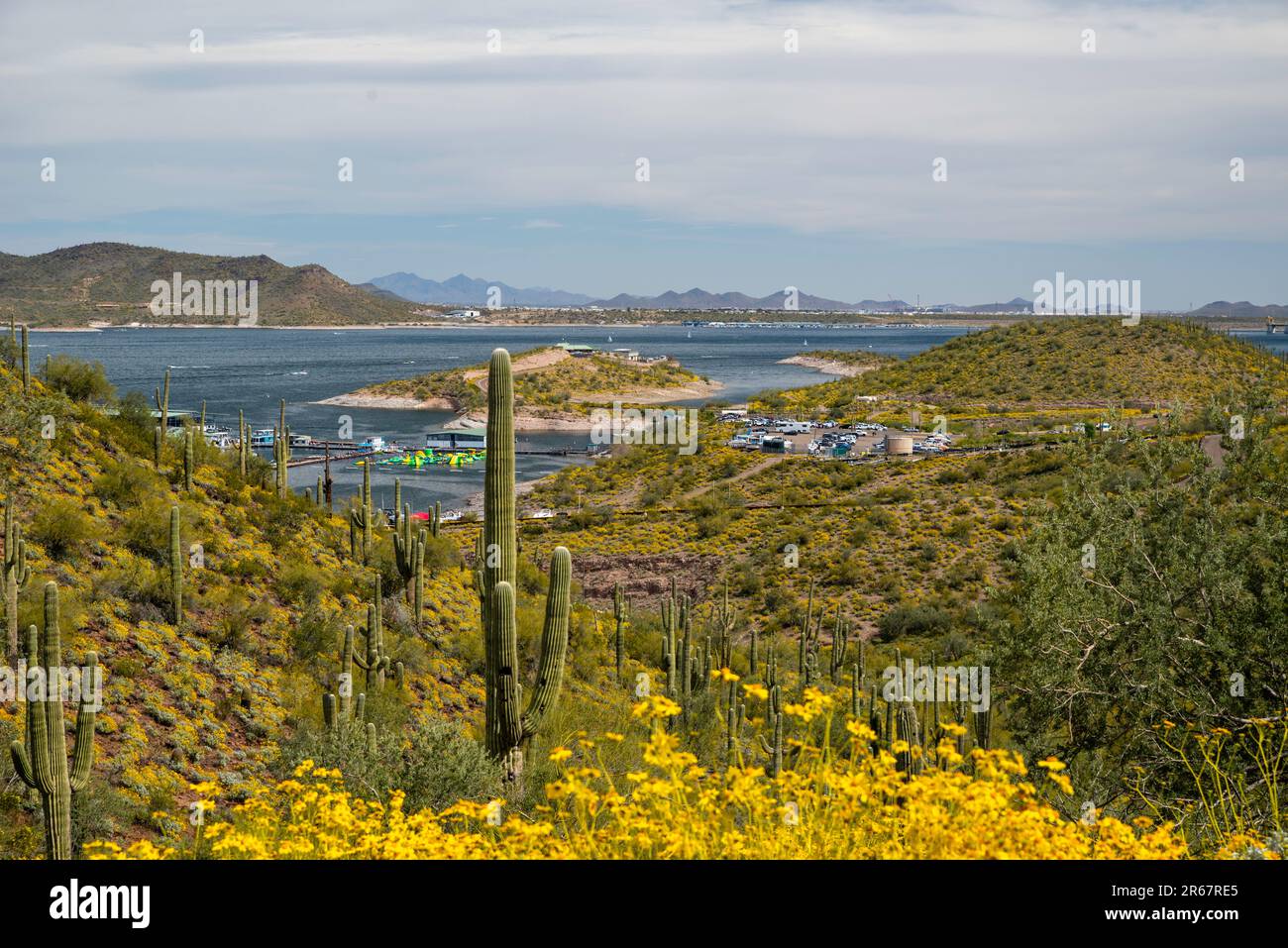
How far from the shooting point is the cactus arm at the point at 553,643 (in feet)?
31.7

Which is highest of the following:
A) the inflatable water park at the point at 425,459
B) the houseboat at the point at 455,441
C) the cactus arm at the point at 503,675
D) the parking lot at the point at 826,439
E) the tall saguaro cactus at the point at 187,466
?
the tall saguaro cactus at the point at 187,466

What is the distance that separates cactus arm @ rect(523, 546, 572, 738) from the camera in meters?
9.67

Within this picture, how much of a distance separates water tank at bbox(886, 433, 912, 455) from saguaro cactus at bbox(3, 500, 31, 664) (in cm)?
5717

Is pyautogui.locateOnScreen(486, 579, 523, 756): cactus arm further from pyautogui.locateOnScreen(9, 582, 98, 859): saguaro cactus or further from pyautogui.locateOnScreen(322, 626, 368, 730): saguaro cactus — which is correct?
pyautogui.locateOnScreen(9, 582, 98, 859): saguaro cactus

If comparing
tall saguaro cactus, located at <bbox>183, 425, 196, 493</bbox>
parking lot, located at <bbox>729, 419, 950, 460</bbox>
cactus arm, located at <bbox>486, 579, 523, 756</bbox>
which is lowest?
parking lot, located at <bbox>729, 419, 950, 460</bbox>

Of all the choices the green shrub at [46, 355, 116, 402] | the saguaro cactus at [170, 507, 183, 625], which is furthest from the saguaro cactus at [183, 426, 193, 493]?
the saguaro cactus at [170, 507, 183, 625]

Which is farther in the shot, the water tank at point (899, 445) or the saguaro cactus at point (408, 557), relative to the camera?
the water tank at point (899, 445)

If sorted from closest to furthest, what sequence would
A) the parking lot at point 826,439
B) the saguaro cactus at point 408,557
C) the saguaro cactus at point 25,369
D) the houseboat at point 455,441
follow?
the saguaro cactus at point 408,557
the saguaro cactus at point 25,369
the parking lot at point 826,439
the houseboat at point 455,441

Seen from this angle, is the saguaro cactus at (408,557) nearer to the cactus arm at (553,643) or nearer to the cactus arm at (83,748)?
the cactus arm at (83,748)

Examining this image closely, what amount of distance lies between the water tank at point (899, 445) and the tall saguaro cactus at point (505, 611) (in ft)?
195

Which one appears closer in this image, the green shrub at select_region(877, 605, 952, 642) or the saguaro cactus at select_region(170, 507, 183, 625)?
the saguaro cactus at select_region(170, 507, 183, 625)

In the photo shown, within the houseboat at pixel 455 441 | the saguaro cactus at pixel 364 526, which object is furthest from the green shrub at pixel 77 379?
the houseboat at pixel 455 441

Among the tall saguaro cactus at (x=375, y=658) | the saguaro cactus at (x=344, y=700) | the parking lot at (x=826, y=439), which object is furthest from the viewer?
the parking lot at (x=826, y=439)
